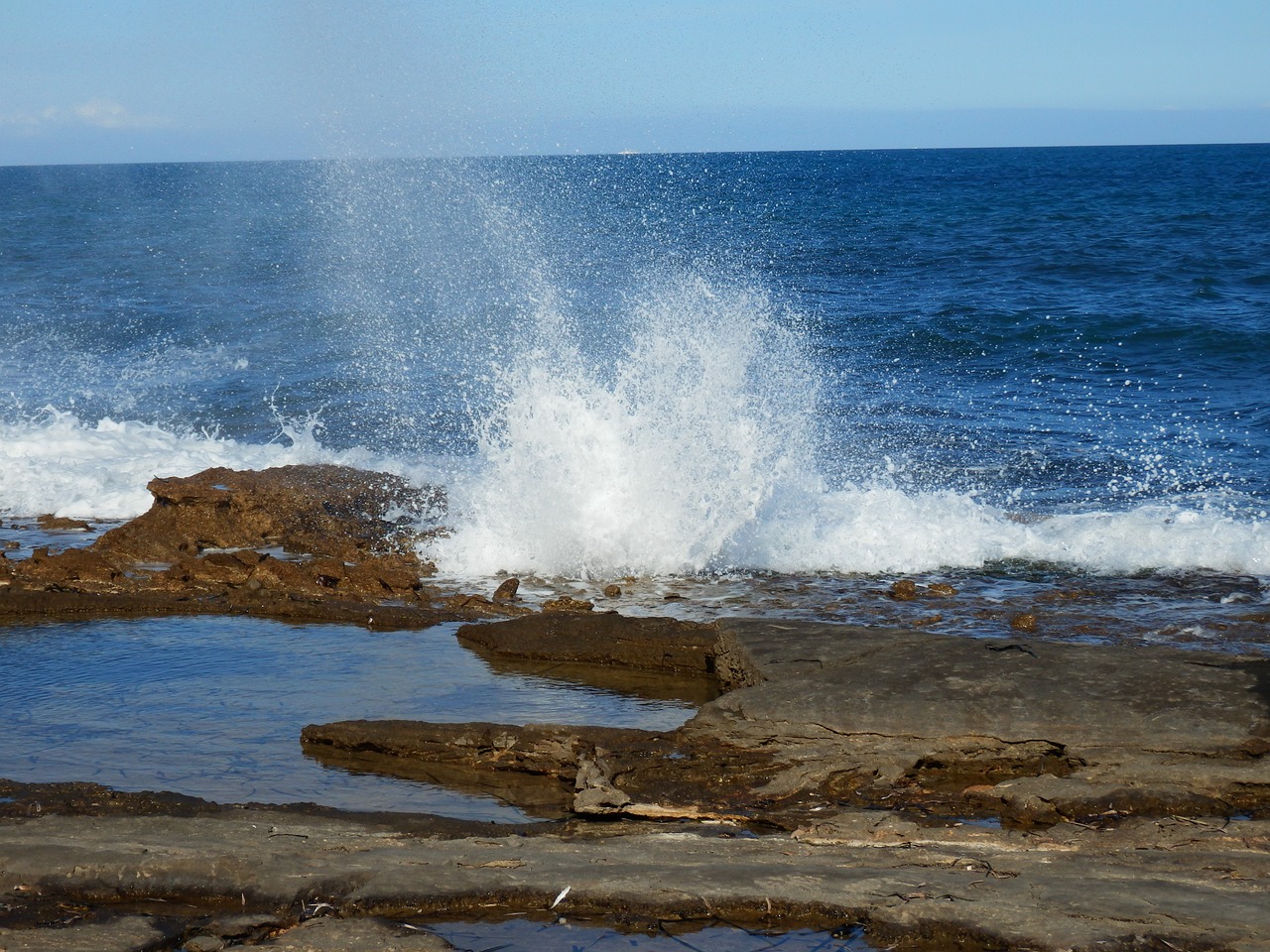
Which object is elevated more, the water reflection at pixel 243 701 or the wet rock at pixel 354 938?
the wet rock at pixel 354 938

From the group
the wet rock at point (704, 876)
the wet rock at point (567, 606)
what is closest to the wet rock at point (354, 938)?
the wet rock at point (704, 876)

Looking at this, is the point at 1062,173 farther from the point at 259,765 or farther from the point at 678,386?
the point at 259,765

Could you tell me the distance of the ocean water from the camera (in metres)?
8.52

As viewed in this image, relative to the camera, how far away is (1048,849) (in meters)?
3.99

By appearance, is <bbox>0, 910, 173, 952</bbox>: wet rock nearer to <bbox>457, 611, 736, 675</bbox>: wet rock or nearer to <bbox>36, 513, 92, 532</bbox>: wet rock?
<bbox>457, 611, 736, 675</bbox>: wet rock

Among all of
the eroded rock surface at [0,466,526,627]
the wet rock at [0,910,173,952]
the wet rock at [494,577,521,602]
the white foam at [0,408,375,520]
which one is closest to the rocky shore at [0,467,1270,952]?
the wet rock at [0,910,173,952]

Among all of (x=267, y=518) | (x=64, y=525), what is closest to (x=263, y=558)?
(x=267, y=518)

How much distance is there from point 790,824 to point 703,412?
5.89 m

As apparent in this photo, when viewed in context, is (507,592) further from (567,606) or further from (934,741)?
(934,741)

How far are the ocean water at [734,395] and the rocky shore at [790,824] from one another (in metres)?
2.06

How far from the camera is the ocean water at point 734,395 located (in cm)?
852

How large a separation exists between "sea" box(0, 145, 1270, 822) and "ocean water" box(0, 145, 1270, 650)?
5 centimetres

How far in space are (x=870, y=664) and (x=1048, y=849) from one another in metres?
1.38

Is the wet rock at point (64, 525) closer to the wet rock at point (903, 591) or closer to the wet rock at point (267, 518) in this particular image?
the wet rock at point (267, 518)
